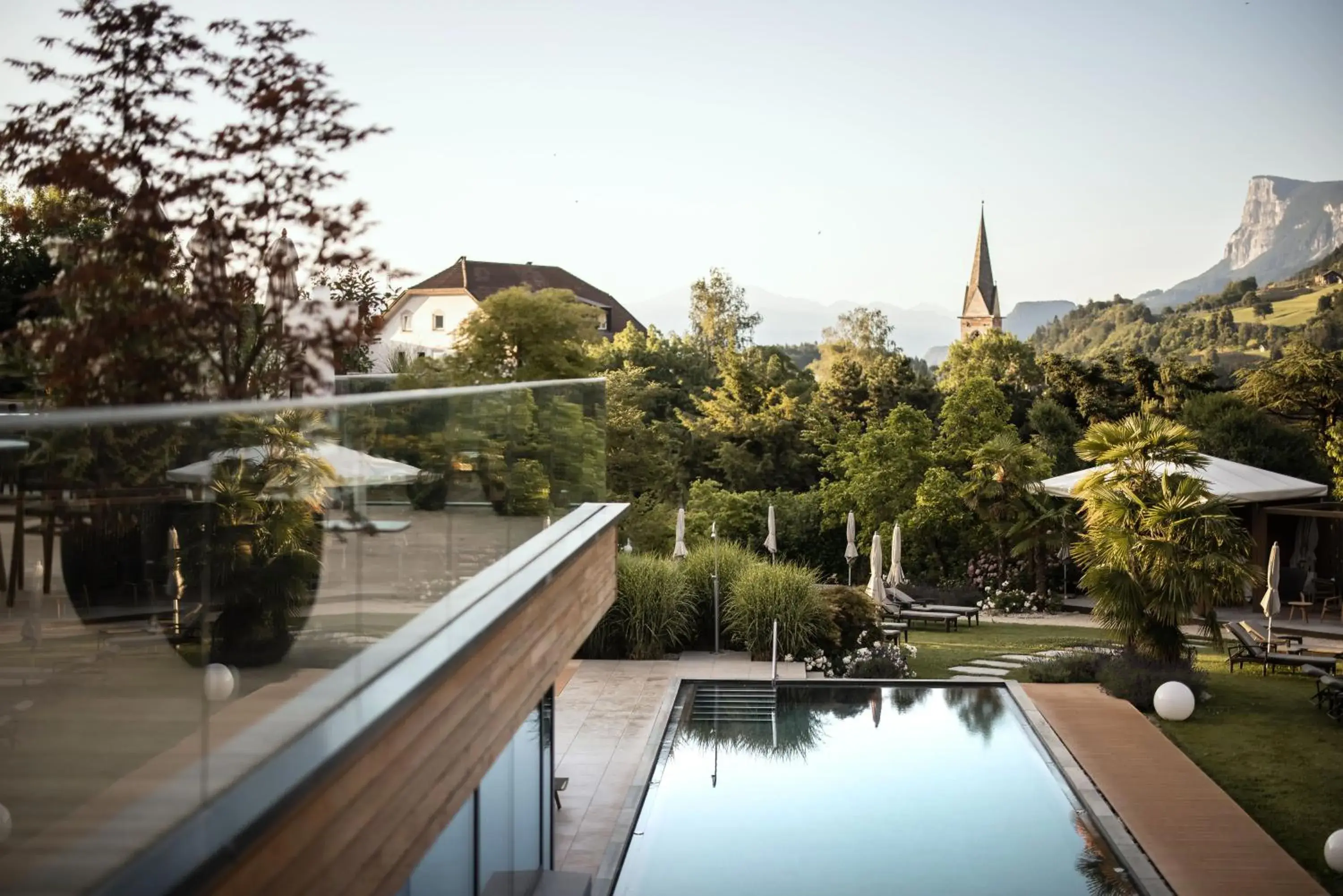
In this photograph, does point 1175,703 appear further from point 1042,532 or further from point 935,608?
point 1042,532

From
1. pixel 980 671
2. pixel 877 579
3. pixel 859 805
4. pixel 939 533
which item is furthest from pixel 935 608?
pixel 859 805

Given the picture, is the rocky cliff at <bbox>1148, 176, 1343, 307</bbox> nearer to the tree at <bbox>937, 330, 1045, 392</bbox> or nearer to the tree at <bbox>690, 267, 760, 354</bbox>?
the tree at <bbox>937, 330, 1045, 392</bbox>

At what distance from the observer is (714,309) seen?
209ft

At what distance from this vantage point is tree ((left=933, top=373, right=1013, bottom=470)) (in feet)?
99.5

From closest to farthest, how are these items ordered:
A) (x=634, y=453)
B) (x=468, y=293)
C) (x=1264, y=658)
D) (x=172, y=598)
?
(x=172, y=598), (x=1264, y=658), (x=634, y=453), (x=468, y=293)

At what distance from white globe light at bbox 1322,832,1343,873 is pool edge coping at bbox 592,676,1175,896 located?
A: 1.30 metres

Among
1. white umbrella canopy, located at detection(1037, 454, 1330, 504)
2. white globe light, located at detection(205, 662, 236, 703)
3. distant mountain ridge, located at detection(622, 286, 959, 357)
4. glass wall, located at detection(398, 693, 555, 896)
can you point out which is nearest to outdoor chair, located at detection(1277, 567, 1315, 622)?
white umbrella canopy, located at detection(1037, 454, 1330, 504)

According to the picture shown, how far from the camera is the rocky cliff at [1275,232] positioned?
259 feet

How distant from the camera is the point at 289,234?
12.2 m

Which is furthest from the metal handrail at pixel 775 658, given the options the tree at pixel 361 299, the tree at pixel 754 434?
the tree at pixel 754 434

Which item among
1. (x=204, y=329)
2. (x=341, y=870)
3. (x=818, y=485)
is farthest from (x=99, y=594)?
(x=818, y=485)

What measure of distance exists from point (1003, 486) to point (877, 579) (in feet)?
26.1

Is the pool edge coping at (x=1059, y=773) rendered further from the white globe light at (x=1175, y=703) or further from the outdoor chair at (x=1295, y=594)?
the outdoor chair at (x=1295, y=594)

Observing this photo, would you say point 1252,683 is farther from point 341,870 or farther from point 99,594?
point 99,594
